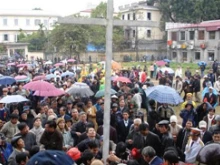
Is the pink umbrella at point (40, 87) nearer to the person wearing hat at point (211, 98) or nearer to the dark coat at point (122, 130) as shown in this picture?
the dark coat at point (122, 130)

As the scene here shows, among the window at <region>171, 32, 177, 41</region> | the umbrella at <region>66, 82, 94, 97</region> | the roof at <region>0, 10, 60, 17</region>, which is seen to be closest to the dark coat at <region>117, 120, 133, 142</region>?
the umbrella at <region>66, 82, 94, 97</region>

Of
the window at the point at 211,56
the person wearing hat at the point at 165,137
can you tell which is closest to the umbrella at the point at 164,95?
the person wearing hat at the point at 165,137

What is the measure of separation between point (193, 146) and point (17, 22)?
227 feet

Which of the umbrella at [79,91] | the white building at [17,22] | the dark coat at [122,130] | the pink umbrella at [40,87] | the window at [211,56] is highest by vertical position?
the white building at [17,22]

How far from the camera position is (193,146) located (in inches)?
226

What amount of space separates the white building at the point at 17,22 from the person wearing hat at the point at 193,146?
6540 cm

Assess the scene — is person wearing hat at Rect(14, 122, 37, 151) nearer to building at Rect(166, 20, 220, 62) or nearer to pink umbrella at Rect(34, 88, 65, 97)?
pink umbrella at Rect(34, 88, 65, 97)

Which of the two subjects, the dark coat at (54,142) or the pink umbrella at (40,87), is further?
the pink umbrella at (40,87)

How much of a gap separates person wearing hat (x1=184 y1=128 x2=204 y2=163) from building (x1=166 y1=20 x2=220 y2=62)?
33.4 metres

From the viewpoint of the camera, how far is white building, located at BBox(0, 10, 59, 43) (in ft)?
227

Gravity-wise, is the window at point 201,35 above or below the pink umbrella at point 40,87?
above

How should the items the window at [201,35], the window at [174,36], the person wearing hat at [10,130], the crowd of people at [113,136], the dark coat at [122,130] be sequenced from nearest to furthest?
1. the crowd of people at [113,136]
2. the person wearing hat at [10,130]
3. the dark coat at [122,130]
4. the window at [201,35]
5. the window at [174,36]

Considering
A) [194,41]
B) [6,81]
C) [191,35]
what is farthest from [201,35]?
[6,81]

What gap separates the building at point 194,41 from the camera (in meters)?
38.3
